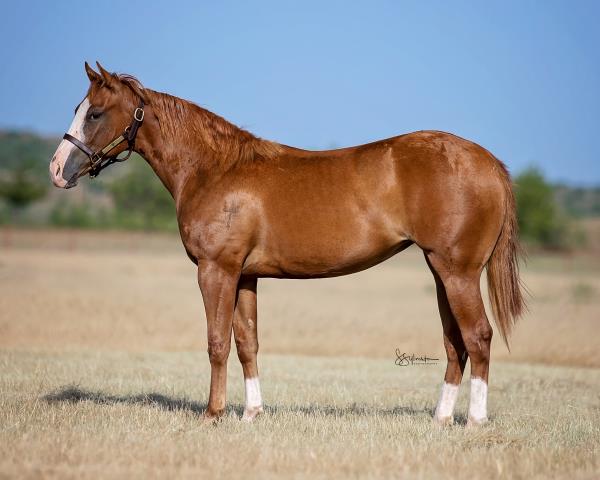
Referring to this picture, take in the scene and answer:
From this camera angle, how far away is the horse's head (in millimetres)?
6641

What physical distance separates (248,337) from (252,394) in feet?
1.75

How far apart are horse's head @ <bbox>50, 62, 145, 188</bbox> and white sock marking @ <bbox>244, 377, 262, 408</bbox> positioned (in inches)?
96.2

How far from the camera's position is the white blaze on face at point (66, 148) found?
6.57 meters

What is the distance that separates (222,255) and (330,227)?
38.4 inches

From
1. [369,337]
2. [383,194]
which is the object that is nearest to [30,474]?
[383,194]

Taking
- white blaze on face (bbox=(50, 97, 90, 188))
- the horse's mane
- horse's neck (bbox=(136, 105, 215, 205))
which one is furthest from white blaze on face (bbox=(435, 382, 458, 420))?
white blaze on face (bbox=(50, 97, 90, 188))

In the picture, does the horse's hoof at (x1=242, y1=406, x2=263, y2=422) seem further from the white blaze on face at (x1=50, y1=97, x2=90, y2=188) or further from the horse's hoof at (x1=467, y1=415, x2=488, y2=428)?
the white blaze on face at (x1=50, y1=97, x2=90, y2=188)

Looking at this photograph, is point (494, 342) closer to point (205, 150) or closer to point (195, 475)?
point (205, 150)

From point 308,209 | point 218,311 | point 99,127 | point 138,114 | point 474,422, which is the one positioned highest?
point 138,114

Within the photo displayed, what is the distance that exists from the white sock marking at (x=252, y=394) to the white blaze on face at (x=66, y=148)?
98.3 inches

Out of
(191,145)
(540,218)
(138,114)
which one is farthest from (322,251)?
(540,218)

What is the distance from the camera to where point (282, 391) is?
28.5 ft

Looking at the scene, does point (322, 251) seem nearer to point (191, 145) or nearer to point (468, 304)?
point (468, 304)

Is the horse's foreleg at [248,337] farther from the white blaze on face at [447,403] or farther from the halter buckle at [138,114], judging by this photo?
the halter buckle at [138,114]
